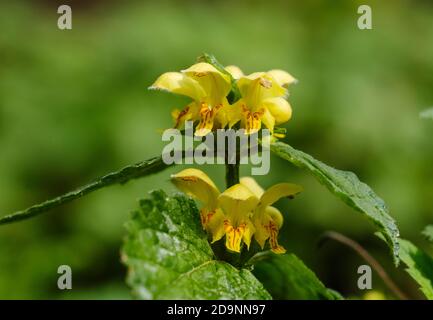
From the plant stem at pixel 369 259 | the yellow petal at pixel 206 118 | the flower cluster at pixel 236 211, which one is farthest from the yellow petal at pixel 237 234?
the plant stem at pixel 369 259

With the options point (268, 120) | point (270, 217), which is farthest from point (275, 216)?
point (268, 120)

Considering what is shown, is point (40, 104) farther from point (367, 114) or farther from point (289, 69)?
point (367, 114)

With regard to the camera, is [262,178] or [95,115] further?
[95,115]

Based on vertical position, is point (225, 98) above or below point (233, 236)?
above

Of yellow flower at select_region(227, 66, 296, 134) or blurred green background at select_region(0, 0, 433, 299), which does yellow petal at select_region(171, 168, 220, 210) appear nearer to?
yellow flower at select_region(227, 66, 296, 134)

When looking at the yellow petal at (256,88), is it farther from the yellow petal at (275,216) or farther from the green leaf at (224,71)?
the yellow petal at (275,216)

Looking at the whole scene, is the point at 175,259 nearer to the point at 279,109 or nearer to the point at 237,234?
the point at 237,234

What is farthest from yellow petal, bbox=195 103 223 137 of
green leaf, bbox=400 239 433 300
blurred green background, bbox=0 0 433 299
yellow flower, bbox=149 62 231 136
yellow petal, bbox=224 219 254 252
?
blurred green background, bbox=0 0 433 299
